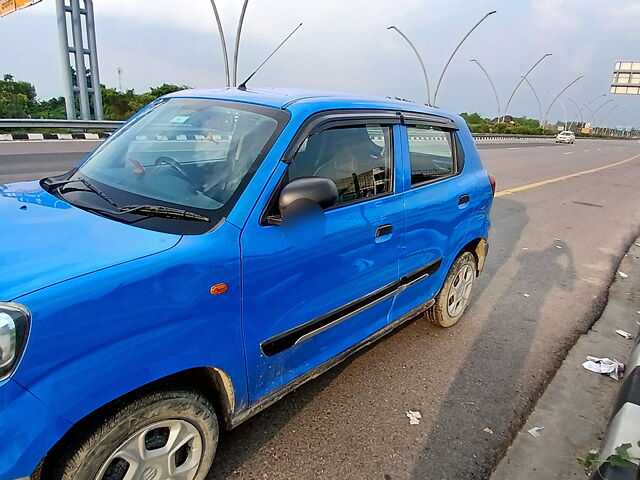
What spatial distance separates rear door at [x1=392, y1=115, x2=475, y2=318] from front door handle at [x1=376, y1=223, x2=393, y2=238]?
195 mm

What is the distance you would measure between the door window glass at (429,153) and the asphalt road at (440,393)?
135cm

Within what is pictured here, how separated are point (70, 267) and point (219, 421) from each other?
3.41ft

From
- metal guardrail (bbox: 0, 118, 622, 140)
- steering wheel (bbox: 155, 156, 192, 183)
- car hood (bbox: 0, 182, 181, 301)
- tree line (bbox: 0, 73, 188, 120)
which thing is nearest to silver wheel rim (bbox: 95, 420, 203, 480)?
car hood (bbox: 0, 182, 181, 301)

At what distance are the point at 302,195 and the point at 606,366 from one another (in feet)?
9.58

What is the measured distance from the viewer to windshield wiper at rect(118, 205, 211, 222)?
6.68 ft

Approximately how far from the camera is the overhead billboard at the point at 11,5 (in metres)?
22.6

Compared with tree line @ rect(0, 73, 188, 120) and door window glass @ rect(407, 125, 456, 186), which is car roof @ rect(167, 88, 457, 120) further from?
tree line @ rect(0, 73, 188, 120)

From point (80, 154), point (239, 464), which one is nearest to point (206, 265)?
point (239, 464)

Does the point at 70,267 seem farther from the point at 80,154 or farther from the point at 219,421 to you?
the point at 80,154

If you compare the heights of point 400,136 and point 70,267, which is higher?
point 400,136

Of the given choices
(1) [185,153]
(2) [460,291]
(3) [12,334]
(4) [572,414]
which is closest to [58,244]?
(3) [12,334]

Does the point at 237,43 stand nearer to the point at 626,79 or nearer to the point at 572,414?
the point at 572,414

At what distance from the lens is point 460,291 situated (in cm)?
406

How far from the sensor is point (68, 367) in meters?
1.50
